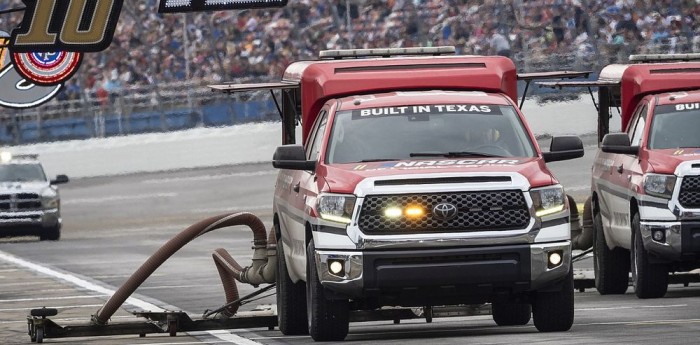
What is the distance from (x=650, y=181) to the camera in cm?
1684

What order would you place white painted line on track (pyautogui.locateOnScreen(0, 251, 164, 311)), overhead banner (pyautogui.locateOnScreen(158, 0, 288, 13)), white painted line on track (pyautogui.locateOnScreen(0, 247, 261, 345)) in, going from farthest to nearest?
overhead banner (pyautogui.locateOnScreen(158, 0, 288, 13)) → white painted line on track (pyautogui.locateOnScreen(0, 251, 164, 311)) → white painted line on track (pyautogui.locateOnScreen(0, 247, 261, 345))

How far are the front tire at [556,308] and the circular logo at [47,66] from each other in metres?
14.4

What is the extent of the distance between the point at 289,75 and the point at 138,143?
3296 cm

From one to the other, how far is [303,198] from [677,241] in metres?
4.37

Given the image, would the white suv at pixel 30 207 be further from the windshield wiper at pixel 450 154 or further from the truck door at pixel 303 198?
the windshield wiper at pixel 450 154

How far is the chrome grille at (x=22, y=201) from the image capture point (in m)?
35.9

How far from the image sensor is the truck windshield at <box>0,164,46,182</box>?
36.7 m

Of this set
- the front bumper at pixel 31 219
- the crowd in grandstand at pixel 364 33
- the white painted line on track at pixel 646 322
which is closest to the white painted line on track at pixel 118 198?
the crowd in grandstand at pixel 364 33

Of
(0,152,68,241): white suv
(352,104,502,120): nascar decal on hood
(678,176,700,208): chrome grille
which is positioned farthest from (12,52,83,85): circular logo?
(352,104,502,120): nascar decal on hood

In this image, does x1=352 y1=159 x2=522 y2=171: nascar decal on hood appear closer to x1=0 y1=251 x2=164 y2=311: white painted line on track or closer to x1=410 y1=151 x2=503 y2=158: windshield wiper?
x1=410 y1=151 x2=503 y2=158: windshield wiper

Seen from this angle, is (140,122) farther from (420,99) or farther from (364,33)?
(420,99)

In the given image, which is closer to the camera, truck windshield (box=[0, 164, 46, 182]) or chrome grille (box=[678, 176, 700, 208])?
chrome grille (box=[678, 176, 700, 208])

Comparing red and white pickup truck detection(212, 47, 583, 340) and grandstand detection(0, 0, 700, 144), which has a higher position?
red and white pickup truck detection(212, 47, 583, 340)

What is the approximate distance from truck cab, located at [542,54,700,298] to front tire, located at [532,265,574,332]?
3.49 meters
